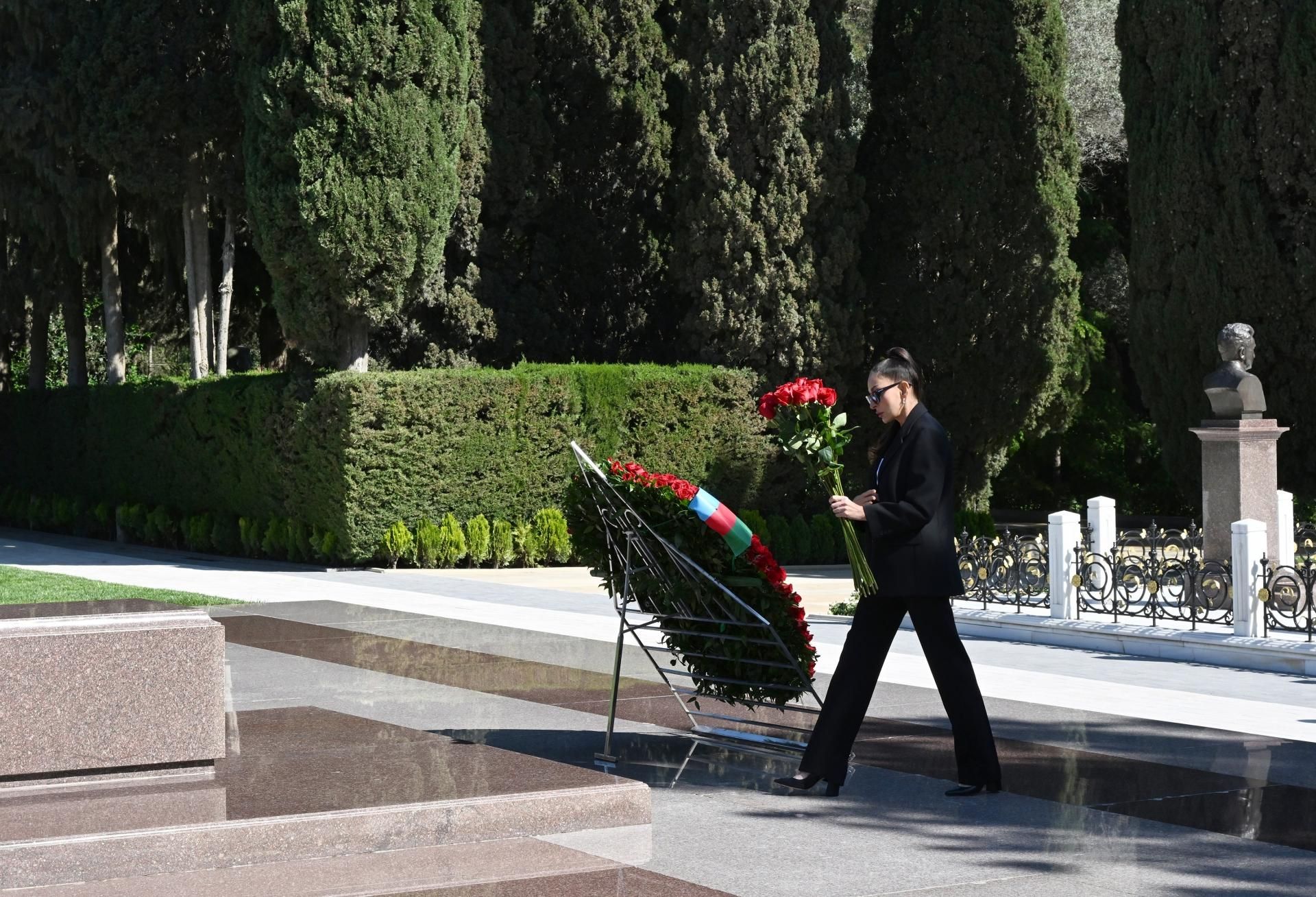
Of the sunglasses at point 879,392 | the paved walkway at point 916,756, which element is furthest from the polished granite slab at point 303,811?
the sunglasses at point 879,392

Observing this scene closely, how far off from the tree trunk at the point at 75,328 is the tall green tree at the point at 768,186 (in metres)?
12.0

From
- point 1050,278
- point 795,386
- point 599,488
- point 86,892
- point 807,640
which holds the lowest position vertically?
point 86,892

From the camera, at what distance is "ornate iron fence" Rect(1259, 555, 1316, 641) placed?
429 inches

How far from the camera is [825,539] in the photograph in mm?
21938

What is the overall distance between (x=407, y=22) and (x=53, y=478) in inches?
516

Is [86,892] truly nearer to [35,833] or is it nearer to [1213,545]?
[35,833]

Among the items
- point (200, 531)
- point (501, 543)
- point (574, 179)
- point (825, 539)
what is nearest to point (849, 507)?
point (501, 543)

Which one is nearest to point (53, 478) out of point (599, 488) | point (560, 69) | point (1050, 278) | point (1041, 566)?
point (560, 69)

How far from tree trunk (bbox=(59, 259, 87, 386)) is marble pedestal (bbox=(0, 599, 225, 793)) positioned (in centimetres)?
2303

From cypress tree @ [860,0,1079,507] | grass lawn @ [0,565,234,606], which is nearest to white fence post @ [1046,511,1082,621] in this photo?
grass lawn @ [0,565,234,606]

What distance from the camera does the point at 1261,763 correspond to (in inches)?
285

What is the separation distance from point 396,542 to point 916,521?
13927 millimetres

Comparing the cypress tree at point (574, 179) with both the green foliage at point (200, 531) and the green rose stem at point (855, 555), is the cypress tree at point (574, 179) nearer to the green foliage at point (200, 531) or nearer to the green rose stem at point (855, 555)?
the green foliage at point (200, 531)

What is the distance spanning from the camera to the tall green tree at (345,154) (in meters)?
19.3
